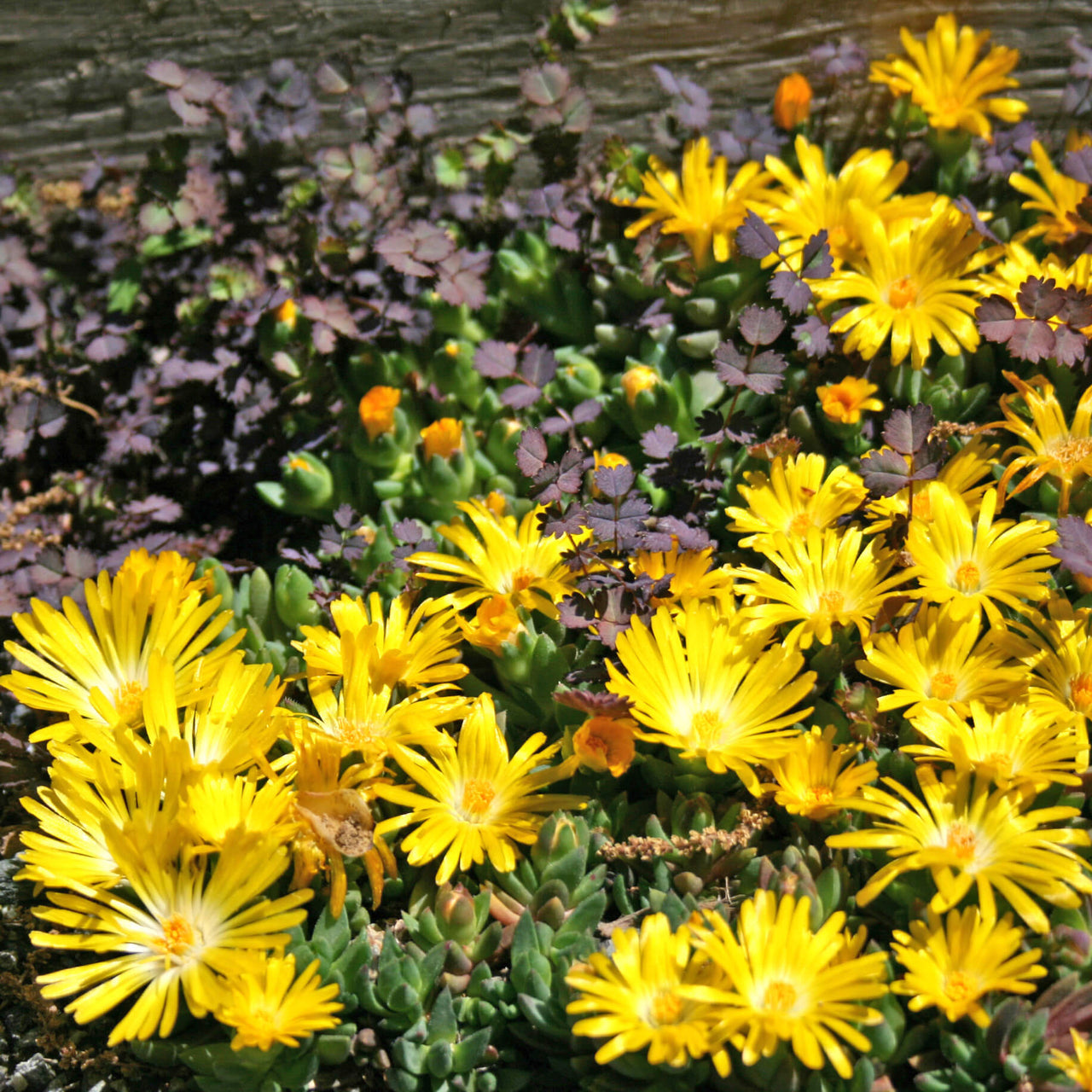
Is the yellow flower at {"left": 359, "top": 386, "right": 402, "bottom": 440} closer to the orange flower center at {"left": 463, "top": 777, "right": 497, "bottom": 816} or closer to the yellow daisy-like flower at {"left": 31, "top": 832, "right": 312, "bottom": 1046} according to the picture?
the orange flower center at {"left": 463, "top": 777, "right": 497, "bottom": 816}

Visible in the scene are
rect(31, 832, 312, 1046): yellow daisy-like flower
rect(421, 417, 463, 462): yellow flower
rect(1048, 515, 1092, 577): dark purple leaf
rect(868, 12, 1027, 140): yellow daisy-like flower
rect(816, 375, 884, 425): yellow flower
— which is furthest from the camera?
rect(868, 12, 1027, 140): yellow daisy-like flower

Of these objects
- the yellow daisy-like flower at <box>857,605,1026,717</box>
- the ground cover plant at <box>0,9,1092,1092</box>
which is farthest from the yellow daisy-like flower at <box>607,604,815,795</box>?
the yellow daisy-like flower at <box>857,605,1026,717</box>

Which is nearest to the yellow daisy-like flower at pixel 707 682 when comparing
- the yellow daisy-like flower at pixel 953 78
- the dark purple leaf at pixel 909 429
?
the dark purple leaf at pixel 909 429

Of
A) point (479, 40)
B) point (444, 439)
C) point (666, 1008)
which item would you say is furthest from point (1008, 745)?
point (479, 40)

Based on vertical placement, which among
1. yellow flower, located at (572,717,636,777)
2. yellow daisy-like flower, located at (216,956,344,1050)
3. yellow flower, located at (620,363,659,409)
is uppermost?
yellow flower, located at (620,363,659,409)

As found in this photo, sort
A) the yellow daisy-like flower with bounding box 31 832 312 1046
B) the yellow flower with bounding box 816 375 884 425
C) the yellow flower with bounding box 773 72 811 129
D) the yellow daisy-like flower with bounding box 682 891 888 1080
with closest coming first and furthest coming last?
the yellow daisy-like flower with bounding box 682 891 888 1080 < the yellow daisy-like flower with bounding box 31 832 312 1046 < the yellow flower with bounding box 816 375 884 425 < the yellow flower with bounding box 773 72 811 129

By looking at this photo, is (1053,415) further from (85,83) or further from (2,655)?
(85,83)
